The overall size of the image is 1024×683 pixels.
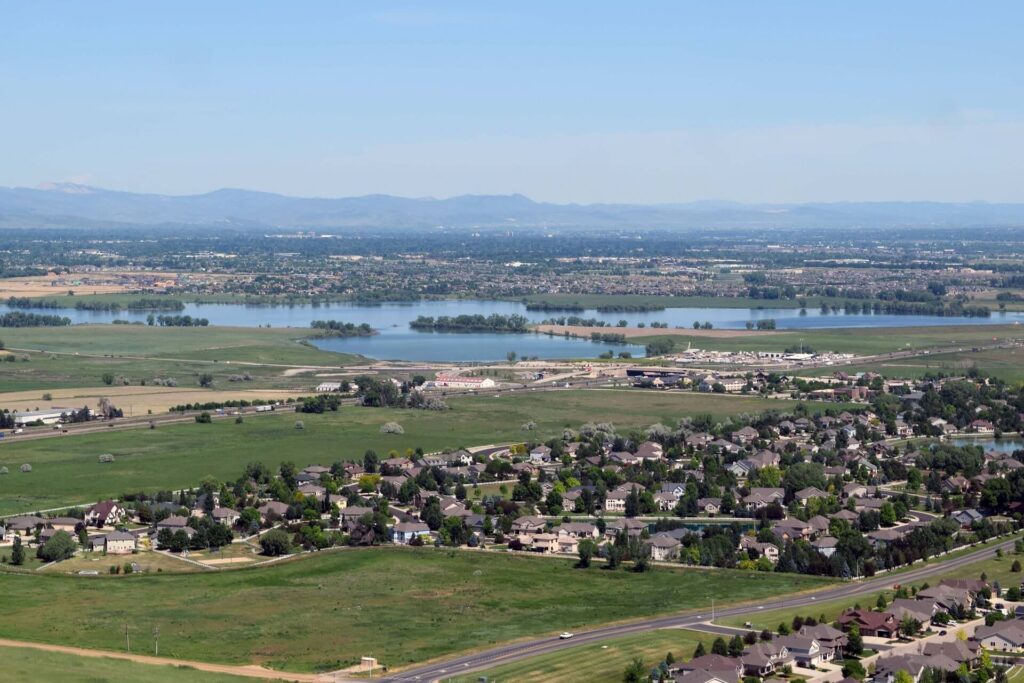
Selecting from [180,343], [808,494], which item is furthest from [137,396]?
[808,494]

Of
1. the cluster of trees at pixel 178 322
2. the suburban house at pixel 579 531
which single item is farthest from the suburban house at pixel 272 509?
the cluster of trees at pixel 178 322

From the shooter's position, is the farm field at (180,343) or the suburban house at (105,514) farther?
the farm field at (180,343)

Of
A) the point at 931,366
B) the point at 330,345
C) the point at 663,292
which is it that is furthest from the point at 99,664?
the point at 663,292

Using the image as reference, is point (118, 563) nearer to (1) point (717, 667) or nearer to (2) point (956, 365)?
(1) point (717, 667)

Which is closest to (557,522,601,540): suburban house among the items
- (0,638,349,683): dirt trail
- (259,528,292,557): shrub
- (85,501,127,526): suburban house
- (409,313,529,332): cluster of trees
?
(259,528,292,557): shrub

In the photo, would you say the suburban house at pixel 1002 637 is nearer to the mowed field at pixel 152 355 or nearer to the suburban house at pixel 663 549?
the suburban house at pixel 663 549

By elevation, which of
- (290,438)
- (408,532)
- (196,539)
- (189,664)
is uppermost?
(189,664)

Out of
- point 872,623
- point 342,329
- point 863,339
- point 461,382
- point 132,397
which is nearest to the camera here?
point 872,623
